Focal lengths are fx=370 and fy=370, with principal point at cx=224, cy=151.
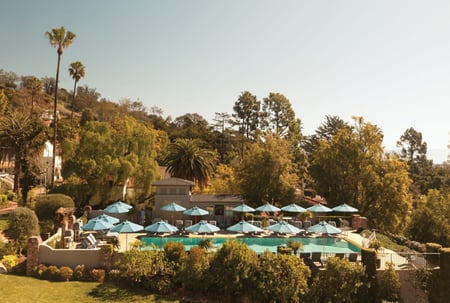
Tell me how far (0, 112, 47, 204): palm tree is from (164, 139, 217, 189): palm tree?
1513 centimetres

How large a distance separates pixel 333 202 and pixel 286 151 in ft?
24.2

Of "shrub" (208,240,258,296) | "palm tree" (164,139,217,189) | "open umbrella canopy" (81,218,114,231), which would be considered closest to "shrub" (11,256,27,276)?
"open umbrella canopy" (81,218,114,231)

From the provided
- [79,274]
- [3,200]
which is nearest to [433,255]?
[79,274]

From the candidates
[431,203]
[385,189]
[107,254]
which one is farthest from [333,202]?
[107,254]

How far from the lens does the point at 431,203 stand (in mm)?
34125

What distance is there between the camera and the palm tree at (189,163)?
141 ft

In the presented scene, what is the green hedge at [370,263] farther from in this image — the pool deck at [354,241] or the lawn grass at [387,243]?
the lawn grass at [387,243]

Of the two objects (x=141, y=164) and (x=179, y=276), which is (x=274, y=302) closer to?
(x=179, y=276)

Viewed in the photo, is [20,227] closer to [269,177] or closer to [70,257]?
[70,257]

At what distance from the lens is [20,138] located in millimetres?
41531

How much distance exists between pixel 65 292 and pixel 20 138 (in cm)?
2882

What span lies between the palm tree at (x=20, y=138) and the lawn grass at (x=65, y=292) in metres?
25.1

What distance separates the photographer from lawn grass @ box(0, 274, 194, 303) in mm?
17484

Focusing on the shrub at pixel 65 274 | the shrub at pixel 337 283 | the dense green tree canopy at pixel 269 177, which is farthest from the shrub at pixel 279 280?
the dense green tree canopy at pixel 269 177
